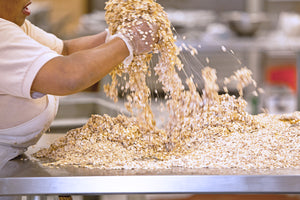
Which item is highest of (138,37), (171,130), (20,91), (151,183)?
(138,37)

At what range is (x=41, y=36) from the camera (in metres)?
1.63

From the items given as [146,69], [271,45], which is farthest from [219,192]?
[271,45]

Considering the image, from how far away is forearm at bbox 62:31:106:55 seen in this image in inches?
66.9

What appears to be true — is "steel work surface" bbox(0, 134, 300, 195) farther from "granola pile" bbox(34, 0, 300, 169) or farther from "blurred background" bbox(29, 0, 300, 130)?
"blurred background" bbox(29, 0, 300, 130)

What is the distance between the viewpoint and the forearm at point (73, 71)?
1.16m

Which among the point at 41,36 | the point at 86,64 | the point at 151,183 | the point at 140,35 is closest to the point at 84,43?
A: the point at 41,36

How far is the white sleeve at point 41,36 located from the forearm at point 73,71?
0.45m

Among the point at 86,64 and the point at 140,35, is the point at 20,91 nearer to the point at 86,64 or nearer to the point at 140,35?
the point at 86,64

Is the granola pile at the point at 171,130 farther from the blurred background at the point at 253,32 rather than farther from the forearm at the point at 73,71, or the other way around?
the blurred background at the point at 253,32

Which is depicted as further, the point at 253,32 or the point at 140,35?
the point at 253,32

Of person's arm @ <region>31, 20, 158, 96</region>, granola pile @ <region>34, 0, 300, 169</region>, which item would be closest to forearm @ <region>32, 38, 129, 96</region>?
person's arm @ <region>31, 20, 158, 96</region>

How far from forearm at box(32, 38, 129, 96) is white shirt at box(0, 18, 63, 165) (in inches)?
0.8

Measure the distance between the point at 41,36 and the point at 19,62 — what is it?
0.49 meters

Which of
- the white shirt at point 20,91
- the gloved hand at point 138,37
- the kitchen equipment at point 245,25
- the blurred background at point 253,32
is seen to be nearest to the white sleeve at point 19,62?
the white shirt at point 20,91
